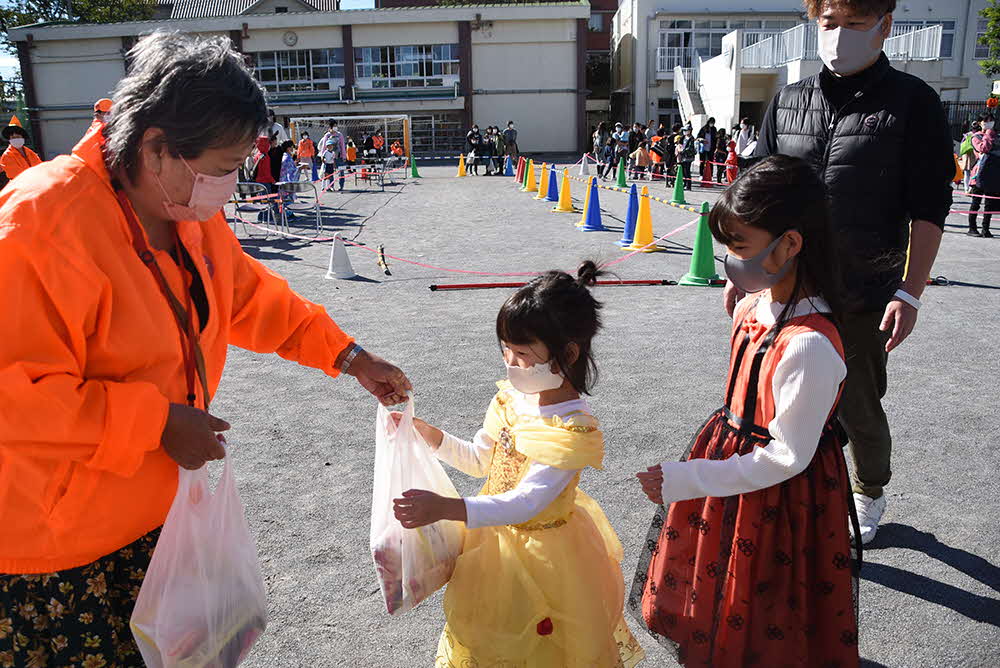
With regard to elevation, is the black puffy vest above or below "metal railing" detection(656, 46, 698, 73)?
below

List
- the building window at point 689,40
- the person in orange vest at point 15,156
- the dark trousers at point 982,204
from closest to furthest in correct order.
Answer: the person in orange vest at point 15,156 < the dark trousers at point 982,204 < the building window at point 689,40

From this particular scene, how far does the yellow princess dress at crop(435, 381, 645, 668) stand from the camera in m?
2.01

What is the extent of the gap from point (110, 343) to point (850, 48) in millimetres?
2624

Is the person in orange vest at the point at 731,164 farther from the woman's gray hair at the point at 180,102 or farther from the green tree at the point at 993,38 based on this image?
the woman's gray hair at the point at 180,102

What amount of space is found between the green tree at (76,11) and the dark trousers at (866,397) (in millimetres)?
58849

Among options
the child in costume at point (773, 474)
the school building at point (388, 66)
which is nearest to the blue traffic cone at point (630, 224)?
the child in costume at point (773, 474)

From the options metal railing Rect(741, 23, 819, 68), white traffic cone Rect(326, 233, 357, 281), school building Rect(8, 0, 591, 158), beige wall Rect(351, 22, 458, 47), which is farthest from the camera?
beige wall Rect(351, 22, 458, 47)

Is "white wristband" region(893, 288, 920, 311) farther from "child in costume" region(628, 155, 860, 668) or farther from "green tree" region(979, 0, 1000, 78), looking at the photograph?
"green tree" region(979, 0, 1000, 78)

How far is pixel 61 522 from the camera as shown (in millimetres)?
1535

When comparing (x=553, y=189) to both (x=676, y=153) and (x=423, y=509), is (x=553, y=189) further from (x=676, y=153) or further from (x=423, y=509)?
(x=423, y=509)

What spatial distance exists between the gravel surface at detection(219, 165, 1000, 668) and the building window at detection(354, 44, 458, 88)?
33460mm

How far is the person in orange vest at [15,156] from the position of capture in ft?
28.6

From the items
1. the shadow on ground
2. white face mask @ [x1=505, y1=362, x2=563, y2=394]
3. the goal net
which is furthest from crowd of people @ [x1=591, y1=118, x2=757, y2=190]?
white face mask @ [x1=505, y1=362, x2=563, y2=394]

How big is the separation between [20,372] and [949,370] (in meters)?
5.73
